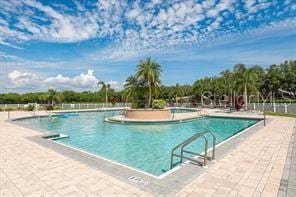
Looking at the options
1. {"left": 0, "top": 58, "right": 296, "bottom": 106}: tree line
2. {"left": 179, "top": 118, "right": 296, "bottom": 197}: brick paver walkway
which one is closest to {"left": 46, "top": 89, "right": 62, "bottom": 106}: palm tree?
{"left": 0, "top": 58, "right": 296, "bottom": 106}: tree line

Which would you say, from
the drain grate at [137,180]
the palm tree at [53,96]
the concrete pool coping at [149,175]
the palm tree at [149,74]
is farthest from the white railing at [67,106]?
the drain grate at [137,180]

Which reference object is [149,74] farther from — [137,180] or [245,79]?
[137,180]

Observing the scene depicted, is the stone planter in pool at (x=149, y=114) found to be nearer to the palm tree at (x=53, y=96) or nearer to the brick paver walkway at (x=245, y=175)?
the brick paver walkway at (x=245, y=175)

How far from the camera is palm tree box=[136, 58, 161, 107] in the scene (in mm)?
20878

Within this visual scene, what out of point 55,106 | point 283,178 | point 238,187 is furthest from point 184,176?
point 55,106

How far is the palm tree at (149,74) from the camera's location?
20878mm

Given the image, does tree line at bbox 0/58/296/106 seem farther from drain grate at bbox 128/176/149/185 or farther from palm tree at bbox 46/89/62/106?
drain grate at bbox 128/176/149/185

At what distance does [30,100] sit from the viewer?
4319 centimetres

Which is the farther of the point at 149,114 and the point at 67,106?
the point at 67,106

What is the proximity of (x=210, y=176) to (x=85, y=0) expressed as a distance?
11.2m

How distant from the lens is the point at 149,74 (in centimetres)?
2083

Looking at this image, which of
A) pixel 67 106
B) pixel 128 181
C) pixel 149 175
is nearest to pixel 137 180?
pixel 128 181

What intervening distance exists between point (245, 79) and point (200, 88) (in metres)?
16.4

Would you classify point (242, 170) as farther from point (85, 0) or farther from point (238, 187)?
point (85, 0)
